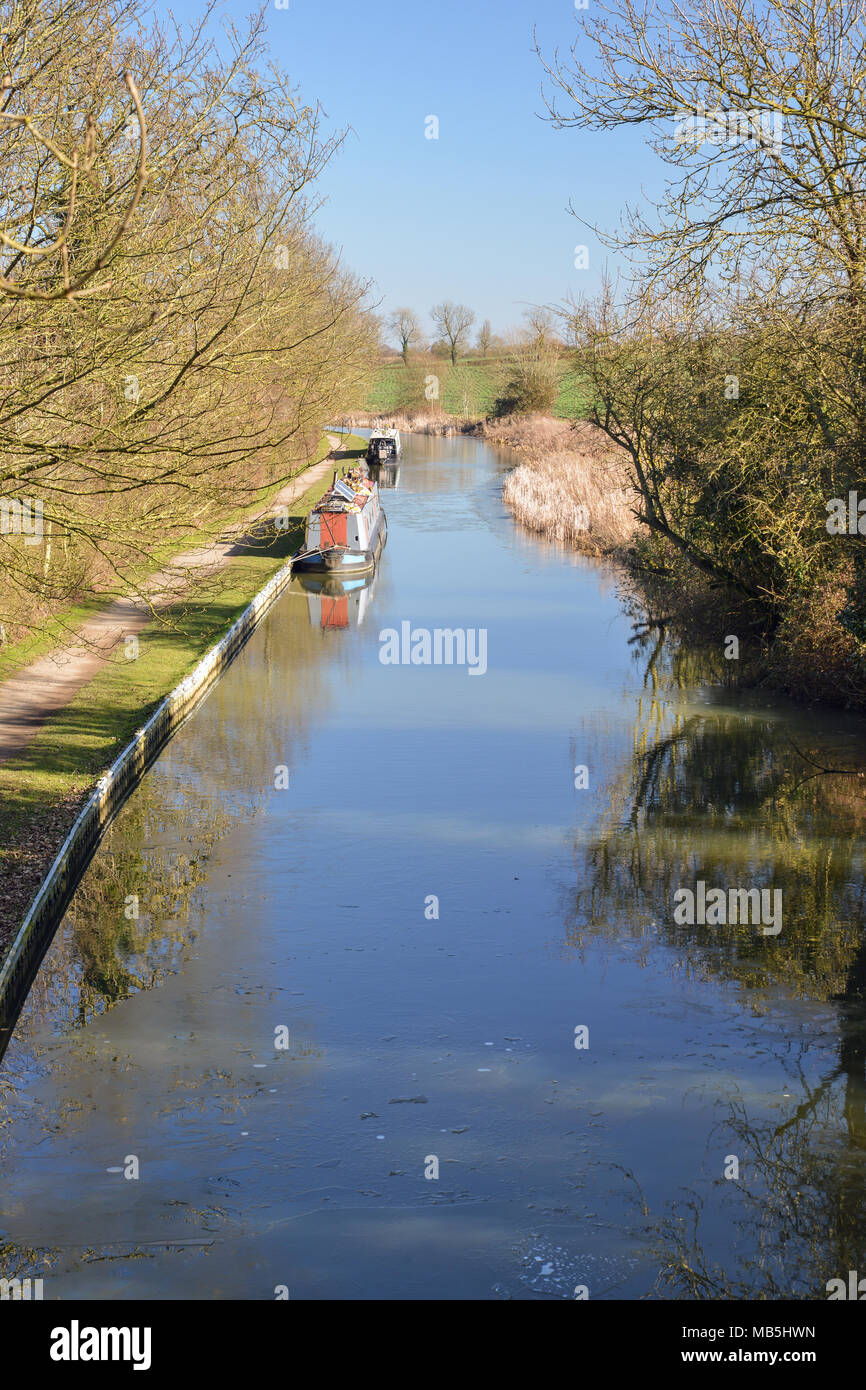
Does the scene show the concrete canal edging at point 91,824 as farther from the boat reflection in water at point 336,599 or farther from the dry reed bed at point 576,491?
the dry reed bed at point 576,491

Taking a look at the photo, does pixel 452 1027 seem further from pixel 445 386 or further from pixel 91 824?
pixel 445 386

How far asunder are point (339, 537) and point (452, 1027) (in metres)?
24.1

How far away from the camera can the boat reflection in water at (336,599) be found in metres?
28.1

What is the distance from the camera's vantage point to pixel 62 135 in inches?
391

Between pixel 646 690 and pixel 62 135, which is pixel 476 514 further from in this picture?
pixel 62 135

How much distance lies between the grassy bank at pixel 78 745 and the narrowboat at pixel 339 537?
7084 mm

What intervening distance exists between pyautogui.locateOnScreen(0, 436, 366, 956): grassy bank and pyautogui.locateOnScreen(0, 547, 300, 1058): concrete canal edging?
0.48ft

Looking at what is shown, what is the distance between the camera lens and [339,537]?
33.2 meters

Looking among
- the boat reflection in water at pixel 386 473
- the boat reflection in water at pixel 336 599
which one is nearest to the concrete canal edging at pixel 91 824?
the boat reflection in water at pixel 336 599

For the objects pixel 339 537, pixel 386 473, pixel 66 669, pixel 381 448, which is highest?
pixel 381 448

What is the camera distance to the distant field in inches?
4122

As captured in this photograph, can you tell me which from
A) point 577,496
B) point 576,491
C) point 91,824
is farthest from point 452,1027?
point 576,491

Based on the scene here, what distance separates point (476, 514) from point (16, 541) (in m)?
33.2

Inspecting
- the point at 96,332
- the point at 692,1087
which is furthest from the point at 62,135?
the point at 692,1087
